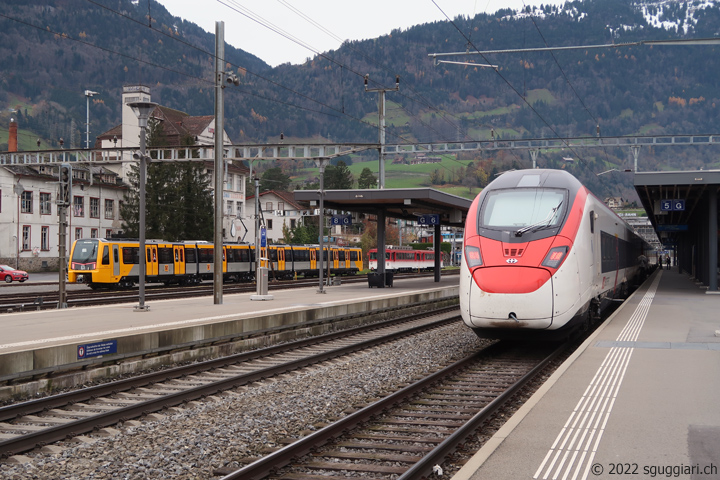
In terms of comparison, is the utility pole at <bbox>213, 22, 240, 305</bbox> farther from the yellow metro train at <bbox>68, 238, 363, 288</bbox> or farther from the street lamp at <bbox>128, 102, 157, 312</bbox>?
the yellow metro train at <bbox>68, 238, 363, 288</bbox>

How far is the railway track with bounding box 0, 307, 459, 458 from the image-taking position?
8398 millimetres

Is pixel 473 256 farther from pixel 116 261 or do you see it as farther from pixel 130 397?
pixel 116 261

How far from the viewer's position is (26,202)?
61.0 meters

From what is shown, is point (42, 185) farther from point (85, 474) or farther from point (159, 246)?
point (85, 474)

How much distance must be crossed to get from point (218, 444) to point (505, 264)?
6.55 metres

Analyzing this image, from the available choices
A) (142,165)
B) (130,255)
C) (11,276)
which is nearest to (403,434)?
(142,165)

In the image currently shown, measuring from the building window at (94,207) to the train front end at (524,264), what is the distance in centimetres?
6192

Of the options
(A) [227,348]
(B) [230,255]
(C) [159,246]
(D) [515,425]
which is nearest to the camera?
(D) [515,425]

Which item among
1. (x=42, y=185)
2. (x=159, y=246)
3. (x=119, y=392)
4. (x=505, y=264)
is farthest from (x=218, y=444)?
(x=42, y=185)

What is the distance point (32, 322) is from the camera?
17.0 meters

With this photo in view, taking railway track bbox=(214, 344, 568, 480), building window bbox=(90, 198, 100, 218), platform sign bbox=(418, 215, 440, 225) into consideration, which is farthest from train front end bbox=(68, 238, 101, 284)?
building window bbox=(90, 198, 100, 218)

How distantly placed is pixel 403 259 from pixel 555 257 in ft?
191

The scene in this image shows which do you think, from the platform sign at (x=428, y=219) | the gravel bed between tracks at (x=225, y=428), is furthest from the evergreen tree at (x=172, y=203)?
the gravel bed between tracks at (x=225, y=428)

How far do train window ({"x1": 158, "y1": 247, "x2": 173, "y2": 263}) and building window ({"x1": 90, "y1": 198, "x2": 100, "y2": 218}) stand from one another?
30.2 m
